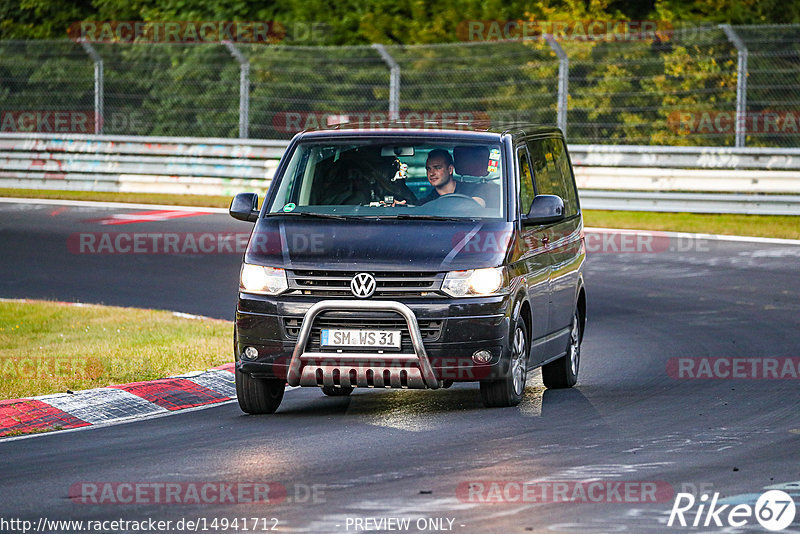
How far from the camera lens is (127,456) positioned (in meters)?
8.43

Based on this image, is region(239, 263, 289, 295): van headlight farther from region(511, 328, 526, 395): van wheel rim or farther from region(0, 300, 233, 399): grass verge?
region(0, 300, 233, 399): grass verge

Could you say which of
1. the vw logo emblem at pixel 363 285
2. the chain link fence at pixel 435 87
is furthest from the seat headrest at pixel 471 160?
the chain link fence at pixel 435 87

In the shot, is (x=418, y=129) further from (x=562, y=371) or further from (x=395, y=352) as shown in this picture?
(x=562, y=371)

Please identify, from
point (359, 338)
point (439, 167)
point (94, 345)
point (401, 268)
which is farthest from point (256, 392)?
point (94, 345)

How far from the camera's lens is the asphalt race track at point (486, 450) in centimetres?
700

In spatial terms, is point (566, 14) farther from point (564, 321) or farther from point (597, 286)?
point (564, 321)

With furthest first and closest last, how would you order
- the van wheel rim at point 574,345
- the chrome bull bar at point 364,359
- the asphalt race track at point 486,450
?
the van wheel rim at point 574,345 < the chrome bull bar at point 364,359 < the asphalt race track at point 486,450

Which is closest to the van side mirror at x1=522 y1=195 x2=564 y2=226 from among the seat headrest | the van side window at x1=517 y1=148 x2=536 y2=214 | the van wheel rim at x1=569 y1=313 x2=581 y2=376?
the van side window at x1=517 y1=148 x2=536 y2=214

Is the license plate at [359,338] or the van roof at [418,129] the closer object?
the license plate at [359,338]

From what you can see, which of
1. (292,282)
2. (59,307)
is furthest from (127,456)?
(59,307)

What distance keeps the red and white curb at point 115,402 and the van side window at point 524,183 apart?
2.46 meters

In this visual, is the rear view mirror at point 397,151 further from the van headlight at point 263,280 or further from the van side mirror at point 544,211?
the van headlight at point 263,280

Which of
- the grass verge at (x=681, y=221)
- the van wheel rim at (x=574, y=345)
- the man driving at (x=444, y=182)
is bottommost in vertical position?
the grass verge at (x=681, y=221)

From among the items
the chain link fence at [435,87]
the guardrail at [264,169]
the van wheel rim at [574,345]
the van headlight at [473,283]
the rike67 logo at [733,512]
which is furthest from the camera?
the chain link fence at [435,87]
